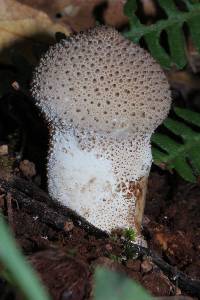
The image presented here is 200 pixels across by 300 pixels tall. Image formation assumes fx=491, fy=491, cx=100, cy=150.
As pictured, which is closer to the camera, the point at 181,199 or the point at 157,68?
the point at 157,68

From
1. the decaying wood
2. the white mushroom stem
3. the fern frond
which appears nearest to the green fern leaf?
the fern frond

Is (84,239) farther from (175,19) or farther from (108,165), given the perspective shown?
(175,19)

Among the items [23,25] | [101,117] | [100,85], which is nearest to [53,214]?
[101,117]

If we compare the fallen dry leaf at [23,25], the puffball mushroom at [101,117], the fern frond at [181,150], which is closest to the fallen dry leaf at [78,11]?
the fallen dry leaf at [23,25]

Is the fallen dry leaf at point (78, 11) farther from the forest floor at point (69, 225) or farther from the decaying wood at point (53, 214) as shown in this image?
the decaying wood at point (53, 214)

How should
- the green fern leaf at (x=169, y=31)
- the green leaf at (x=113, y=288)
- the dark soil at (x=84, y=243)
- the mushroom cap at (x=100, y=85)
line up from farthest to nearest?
the green fern leaf at (x=169, y=31), the mushroom cap at (x=100, y=85), the dark soil at (x=84, y=243), the green leaf at (x=113, y=288)

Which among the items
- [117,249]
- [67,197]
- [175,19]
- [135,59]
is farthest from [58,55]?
[175,19]
